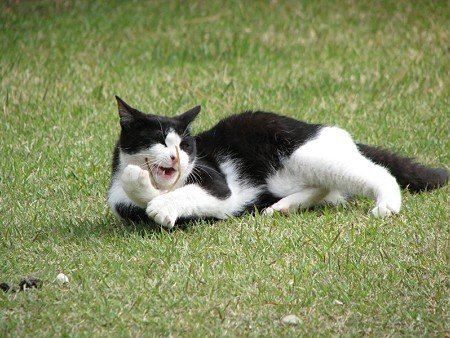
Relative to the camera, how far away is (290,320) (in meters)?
3.19

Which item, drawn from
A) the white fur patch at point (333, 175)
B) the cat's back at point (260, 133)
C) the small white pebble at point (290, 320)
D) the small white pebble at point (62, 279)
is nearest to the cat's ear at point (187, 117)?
the cat's back at point (260, 133)

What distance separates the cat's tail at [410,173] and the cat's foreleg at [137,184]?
1.46m

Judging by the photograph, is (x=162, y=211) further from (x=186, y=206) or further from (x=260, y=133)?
(x=260, y=133)

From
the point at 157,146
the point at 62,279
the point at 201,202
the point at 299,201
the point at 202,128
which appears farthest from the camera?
the point at 202,128

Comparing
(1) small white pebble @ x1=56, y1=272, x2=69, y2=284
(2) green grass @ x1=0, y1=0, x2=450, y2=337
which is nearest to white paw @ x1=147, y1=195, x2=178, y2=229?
(2) green grass @ x1=0, y1=0, x2=450, y2=337

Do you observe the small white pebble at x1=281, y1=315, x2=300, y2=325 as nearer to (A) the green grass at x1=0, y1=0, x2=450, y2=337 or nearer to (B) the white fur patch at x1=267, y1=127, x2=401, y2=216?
(A) the green grass at x1=0, y1=0, x2=450, y2=337

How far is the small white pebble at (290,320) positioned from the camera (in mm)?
3174

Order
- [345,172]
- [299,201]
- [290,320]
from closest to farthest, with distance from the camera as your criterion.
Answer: [290,320] → [345,172] → [299,201]

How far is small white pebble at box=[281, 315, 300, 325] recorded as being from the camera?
3.17 metres

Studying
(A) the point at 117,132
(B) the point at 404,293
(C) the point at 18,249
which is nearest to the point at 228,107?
(A) the point at 117,132

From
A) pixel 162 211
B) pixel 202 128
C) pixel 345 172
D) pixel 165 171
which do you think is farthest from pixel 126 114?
pixel 202 128

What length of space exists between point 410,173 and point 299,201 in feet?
2.42

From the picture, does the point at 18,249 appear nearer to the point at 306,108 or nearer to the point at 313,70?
the point at 306,108

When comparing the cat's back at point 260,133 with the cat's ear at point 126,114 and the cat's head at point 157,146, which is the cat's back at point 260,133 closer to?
the cat's head at point 157,146
